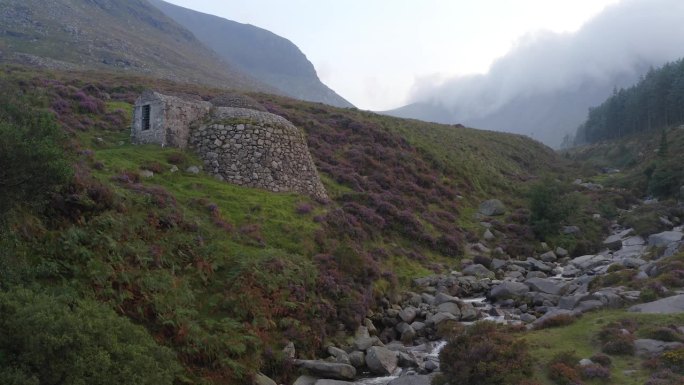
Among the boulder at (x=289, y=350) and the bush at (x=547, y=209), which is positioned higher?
the bush at (x=547, y=209)

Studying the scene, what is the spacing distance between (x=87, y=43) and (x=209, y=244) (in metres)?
124

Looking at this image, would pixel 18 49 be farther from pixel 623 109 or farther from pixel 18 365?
pixel 623 109

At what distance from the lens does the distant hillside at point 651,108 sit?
332 feet

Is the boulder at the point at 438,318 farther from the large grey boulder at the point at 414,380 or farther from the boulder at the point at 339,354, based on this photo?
the large grey boulder at the point at 414,380

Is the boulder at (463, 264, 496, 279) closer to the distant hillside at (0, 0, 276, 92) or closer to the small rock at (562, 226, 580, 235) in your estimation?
the small rock at (562, 226, 580, 235)

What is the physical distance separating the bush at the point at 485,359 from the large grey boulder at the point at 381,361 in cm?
249

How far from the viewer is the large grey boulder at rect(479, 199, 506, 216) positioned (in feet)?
152

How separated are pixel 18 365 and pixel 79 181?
10.0 m

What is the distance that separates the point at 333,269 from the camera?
24688 mm

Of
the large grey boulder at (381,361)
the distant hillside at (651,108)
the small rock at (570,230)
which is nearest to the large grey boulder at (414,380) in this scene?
the large grey boulder at (381,361)

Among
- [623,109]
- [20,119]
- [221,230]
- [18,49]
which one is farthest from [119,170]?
[623,109]

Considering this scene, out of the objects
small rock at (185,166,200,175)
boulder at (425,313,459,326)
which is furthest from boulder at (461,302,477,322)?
small rock at (185,166,200,175)

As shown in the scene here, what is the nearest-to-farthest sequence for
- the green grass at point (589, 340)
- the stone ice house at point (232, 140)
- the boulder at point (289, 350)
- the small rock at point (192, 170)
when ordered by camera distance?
the green grass at point (589, 340) → the boulder at point (289, 350) → the small rock at point (192, 170) → the stone ice house at point (232, 140)

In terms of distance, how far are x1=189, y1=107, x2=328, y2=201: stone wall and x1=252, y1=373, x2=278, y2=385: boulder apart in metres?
16.5
